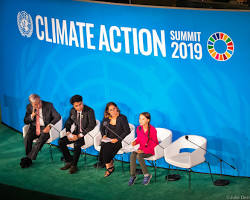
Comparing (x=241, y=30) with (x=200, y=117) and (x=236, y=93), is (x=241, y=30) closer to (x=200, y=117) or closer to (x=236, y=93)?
(x=236, y=93)

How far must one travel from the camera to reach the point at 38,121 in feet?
30.8

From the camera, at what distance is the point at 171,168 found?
29.5 ft

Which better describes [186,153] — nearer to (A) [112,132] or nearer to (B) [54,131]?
(A) [112,132]

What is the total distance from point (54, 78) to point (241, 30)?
12.2ft

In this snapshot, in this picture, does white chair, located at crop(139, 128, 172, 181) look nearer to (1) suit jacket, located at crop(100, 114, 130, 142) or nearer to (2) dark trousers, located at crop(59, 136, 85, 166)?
(1) suit jacket, located at crop(100, 114, 130, 142)

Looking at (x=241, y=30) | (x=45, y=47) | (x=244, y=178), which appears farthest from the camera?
(x=45, y=47)

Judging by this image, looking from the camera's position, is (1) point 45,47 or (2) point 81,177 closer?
(2) point 81,177

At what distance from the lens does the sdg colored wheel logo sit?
26.3ft

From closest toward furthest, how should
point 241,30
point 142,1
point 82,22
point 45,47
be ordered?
point 241,30, point 82,22, point 45,47, point 142,1

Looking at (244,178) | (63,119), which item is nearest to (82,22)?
(63,119)

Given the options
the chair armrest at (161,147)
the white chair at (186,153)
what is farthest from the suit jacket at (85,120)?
the white chair at (186,153)

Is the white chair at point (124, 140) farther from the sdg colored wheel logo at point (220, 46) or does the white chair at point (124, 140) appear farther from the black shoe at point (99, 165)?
the sdg colored wheel logo at point (220, 46)

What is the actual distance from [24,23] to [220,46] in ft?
13.0

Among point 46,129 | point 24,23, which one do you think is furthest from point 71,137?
point 24,23
